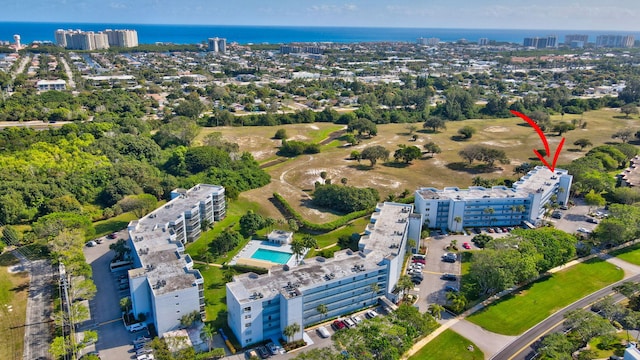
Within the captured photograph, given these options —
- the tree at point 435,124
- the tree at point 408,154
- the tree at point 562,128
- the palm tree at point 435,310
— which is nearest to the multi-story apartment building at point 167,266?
the palm tree at point 435,310

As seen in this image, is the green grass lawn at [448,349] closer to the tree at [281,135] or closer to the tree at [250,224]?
the tree at [250,224]

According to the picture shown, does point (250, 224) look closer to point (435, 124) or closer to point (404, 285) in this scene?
point (404, 285)

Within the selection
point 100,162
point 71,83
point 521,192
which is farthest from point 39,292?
point 71,83

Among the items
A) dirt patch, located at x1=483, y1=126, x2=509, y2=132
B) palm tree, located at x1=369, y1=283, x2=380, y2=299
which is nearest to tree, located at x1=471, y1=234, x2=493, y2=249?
palm tree, located at x1=369, y1=283, x2=380, y2=299

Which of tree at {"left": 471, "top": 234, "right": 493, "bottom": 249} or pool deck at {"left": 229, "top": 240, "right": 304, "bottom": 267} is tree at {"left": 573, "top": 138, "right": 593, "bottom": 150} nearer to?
tree at {"left": 471, "top": 234, "right": 493, "bottom": 249}

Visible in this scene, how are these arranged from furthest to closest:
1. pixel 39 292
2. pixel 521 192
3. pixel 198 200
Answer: pixel 521 192 → pixel 198 200 → pixel 39 292

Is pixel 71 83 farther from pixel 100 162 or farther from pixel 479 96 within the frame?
pixel 479 96

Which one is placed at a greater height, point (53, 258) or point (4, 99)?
point (4, 99)

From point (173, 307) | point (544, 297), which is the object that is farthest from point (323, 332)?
point (544, 297)
